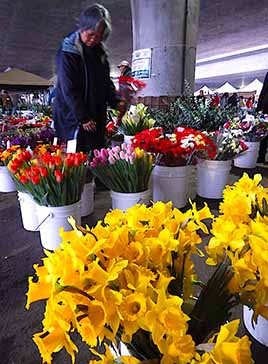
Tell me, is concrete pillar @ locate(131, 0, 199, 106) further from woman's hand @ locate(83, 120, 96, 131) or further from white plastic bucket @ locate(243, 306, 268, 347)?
white plastic bucket @ locate(243, 306, 268, 347)

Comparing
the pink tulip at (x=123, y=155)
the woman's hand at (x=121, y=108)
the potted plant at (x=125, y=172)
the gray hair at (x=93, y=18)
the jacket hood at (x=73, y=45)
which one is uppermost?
the gray hair at (x=93, y=18)

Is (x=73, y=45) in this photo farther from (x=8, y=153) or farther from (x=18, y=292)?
(x=18, y=292)

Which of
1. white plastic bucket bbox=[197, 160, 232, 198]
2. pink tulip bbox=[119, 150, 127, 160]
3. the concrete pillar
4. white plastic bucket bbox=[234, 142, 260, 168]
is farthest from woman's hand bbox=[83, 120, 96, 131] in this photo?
the concrete pillar

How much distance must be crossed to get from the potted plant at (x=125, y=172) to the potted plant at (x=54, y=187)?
0.15 metres

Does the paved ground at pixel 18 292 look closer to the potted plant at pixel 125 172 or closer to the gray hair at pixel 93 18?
the potted plant at pixel 125 172

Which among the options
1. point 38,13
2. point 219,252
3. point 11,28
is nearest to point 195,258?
point 219,252

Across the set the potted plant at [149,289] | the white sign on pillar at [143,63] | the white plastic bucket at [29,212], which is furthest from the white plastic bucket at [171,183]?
the white sign on pillar at [143,63]

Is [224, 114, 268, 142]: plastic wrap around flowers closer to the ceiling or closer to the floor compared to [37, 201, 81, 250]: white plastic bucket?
closer to the ceiling

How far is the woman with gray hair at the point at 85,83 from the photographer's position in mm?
1761

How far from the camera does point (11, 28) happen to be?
870cm

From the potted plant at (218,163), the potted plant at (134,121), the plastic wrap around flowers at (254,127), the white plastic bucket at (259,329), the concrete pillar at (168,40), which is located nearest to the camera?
the white plastic bucket at (259,329)

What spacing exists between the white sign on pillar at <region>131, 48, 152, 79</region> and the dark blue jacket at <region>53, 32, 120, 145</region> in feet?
4.61

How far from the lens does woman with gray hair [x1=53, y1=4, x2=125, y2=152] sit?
1.76 metres

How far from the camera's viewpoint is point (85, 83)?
6.34ft
